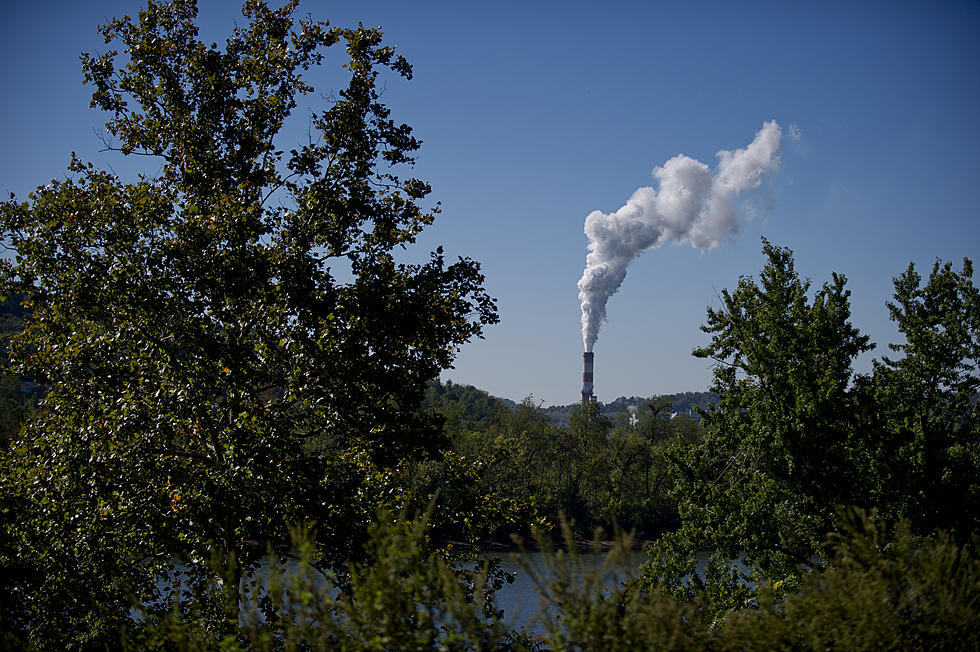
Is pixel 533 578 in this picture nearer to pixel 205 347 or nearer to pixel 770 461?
pixel 205 347

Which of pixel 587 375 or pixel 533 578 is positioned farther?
pixel 587 375

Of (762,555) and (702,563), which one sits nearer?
(762,555)

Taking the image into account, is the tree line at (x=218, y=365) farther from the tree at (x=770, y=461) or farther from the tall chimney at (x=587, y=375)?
the tall chimney at (x=587, y=375)

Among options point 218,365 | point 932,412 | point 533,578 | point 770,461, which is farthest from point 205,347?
point 932,412

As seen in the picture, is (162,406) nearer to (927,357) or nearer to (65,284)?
(65,284)

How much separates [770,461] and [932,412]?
5.60m

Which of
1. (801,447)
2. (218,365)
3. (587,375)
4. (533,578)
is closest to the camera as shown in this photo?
(533,578)

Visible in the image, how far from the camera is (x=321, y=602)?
11.4 feet

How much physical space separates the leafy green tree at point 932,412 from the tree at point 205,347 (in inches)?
396

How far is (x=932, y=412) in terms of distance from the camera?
16.9 metres

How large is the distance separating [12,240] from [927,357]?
18.9 meters

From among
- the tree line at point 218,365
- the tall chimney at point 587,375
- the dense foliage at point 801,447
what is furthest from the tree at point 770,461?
the tall chimney at point 587,375

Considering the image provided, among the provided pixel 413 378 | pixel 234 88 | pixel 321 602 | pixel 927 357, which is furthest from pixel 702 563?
pixel 321 602

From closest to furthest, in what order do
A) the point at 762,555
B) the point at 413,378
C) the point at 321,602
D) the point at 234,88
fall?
the point at 321,602 < the point at 413,378 < the point at 234,88 < the point at 762,555
